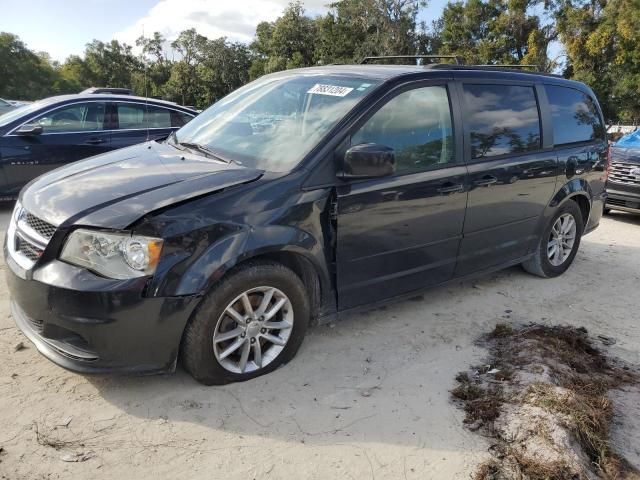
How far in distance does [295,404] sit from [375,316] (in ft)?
4.45

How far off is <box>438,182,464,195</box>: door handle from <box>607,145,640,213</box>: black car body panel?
5434 mm

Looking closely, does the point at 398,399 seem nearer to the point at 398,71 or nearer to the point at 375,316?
the point at 375,316

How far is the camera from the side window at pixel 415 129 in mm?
3465

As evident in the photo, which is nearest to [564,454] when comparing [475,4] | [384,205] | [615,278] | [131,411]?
[384,205]

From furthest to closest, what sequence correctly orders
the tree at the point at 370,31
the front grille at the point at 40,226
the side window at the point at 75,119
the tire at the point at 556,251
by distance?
the tree at the point at 370,31 < the side window at the point at 75,119 < the tire at the point at 556,251 < the front grille at the point at 40,226

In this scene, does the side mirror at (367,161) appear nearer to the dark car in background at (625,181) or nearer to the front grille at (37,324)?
the front grille at (37,324)

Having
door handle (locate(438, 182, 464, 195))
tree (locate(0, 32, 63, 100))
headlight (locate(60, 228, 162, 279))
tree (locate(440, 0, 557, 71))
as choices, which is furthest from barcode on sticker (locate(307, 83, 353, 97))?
tree (locate(0, 32, 63, 100))

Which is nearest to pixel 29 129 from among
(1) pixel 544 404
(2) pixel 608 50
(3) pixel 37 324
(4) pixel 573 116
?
(3) pixel 37 324

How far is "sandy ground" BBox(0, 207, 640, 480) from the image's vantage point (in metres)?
2.50

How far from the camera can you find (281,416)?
9.37 feet

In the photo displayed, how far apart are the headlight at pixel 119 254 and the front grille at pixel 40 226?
0.77ft

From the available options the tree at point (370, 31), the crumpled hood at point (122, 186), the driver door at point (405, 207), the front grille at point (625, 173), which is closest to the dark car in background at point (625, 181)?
the front grille at point (625, 173)

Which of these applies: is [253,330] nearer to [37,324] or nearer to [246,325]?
[246,325]

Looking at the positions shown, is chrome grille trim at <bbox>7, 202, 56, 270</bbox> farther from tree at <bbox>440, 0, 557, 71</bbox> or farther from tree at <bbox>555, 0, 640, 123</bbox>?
tree at <bbox>440, 0, 557, 71</bbox>
